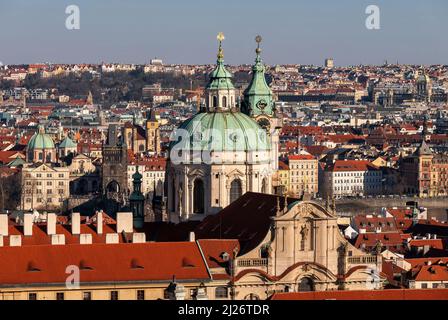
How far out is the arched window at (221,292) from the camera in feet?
119

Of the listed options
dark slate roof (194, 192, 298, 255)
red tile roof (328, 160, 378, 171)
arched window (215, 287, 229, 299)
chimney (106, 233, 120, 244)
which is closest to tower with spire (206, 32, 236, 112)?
dark slate roof (194, 192, 298, 255)

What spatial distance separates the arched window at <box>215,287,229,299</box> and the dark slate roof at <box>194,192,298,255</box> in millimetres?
1129

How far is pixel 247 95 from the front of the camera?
61.1 meters

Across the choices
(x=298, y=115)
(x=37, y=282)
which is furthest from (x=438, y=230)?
(x=298, y=115)

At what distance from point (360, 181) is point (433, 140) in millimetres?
24928

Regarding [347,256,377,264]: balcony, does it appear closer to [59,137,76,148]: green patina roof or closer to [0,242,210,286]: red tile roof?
[0,242,210,286]: red tile roof

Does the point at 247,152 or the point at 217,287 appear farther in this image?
the point at 247,152

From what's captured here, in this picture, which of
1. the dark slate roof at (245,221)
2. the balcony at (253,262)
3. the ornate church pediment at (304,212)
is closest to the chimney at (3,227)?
the dark slate roof at (245,221)

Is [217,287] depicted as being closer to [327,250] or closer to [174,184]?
[327,250]

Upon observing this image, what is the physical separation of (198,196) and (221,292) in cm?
1089

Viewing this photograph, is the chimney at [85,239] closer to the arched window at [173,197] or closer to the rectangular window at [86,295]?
the rectangular window at [86,295]

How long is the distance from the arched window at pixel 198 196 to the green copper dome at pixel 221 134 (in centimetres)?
87

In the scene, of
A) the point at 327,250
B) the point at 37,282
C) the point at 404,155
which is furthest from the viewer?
the point at 404,155

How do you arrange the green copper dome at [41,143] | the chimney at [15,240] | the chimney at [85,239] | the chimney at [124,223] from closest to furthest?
the chimney at [15,240] < the chimney at [85,239] < the chimney at [124,223] < the green copper dome at [41,143]
